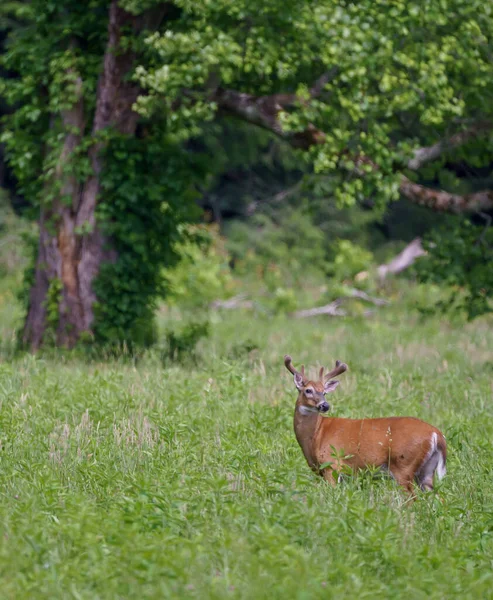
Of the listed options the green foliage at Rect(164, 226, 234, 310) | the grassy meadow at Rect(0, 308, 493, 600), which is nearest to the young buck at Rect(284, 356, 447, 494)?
the grassy meadow at Rect(0, 308, 493, 600)

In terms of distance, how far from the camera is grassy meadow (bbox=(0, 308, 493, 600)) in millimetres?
5109

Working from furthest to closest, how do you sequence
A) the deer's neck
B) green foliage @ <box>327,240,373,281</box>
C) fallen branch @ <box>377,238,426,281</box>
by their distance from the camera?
fallen branch @ <box>377,238,426,281</box>
green foliage @ <box>327,240,373,281</box>
the deer's neck

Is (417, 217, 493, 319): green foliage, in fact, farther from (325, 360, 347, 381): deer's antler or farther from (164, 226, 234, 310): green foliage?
(164, 226, 234, 310): green foliage

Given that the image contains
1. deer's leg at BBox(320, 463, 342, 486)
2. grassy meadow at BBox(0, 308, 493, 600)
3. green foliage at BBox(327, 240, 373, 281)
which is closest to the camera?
grassy meadow at BBox(0, 308, 493, 600)

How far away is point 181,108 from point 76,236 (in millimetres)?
2469

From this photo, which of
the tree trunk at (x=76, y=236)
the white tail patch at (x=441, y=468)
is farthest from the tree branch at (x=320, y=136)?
the white tail patch at (x=441, y=468)

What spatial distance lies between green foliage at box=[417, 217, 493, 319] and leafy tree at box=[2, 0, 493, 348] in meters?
0.47

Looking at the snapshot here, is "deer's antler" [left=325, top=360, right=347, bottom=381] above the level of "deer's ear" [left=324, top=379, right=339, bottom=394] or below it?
above

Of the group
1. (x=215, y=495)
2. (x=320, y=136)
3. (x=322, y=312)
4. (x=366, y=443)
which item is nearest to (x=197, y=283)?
(x=322, y=312)

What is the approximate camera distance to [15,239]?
2584 cm

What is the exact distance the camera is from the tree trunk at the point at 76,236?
13.4 m

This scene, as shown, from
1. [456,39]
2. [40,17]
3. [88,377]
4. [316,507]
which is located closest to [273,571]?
[316,507]

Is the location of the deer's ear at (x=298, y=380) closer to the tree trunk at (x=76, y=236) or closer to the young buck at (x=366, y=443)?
the young buck at (x=366, y=443)

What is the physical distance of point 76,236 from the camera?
1371 cm
